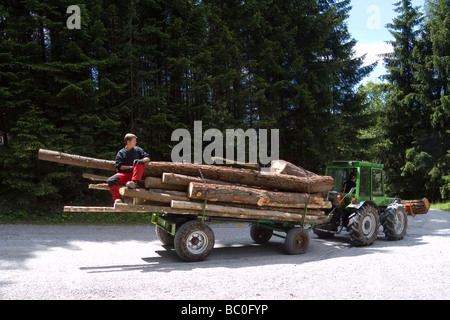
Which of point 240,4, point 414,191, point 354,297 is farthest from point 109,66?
point 414,191

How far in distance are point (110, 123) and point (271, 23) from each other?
10.8 meters

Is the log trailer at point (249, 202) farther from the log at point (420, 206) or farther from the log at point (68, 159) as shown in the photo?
the log at point (420, 206)

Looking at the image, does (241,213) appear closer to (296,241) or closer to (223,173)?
(223,173)

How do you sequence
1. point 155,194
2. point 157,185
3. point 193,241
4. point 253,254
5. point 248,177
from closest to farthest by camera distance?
point 155,194 → point 157,185 → point 193,241 → point 248,177 → point 253,254

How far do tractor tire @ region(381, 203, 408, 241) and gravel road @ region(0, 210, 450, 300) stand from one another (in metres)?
0.35

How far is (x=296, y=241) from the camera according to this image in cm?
808

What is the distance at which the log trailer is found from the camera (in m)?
6.84

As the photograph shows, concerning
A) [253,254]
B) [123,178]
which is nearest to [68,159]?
[123,178]

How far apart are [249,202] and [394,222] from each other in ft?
16.8

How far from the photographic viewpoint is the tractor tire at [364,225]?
29.1 ft

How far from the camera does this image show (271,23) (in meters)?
18.6

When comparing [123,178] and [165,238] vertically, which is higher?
[123,178]

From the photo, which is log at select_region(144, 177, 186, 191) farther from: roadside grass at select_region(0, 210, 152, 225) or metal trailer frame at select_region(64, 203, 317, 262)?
roadside grass at select_region(0, 210, 152, 225)

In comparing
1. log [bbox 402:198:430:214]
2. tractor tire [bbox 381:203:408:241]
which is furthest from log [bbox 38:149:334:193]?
log [bbox 402:198:430:214]
